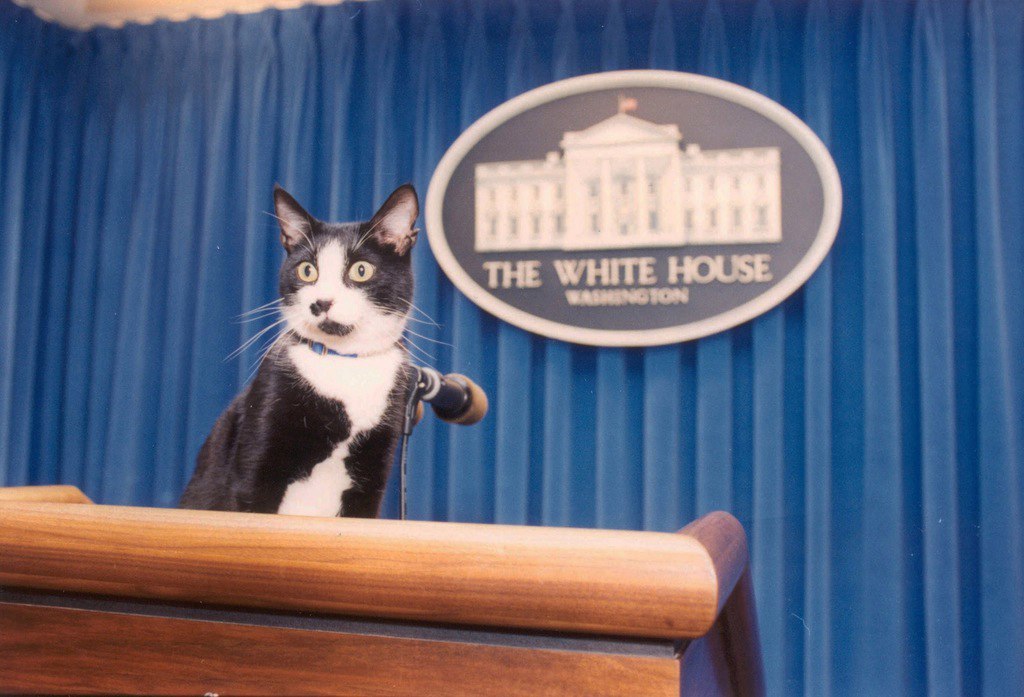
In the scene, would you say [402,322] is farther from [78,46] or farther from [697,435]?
[78,46]

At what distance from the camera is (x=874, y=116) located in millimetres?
1668

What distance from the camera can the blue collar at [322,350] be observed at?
0.89m

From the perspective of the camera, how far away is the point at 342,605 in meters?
0.32

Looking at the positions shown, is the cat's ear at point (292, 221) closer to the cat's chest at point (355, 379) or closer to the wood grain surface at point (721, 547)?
the cat's chest at point (355, 379)

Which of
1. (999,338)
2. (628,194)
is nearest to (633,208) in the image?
(628,194)

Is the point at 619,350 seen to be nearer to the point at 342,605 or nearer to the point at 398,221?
the point at 398,221

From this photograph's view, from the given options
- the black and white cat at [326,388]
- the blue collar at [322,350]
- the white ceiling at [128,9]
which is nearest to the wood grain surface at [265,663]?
the black and white cat at [326,388]

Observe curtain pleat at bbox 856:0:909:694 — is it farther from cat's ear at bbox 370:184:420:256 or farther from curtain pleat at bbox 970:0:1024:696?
cat's ear at bbox 370:184:420:256

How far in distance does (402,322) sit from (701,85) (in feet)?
3.56

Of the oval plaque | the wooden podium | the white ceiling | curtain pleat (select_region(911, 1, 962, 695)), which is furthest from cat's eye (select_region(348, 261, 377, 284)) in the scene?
the white ceiling

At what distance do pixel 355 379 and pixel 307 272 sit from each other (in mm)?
186

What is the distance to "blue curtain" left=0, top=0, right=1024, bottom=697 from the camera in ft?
5.13

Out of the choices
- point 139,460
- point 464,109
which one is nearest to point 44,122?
point 139,460

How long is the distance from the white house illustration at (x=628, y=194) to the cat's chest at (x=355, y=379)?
0.94 meters
